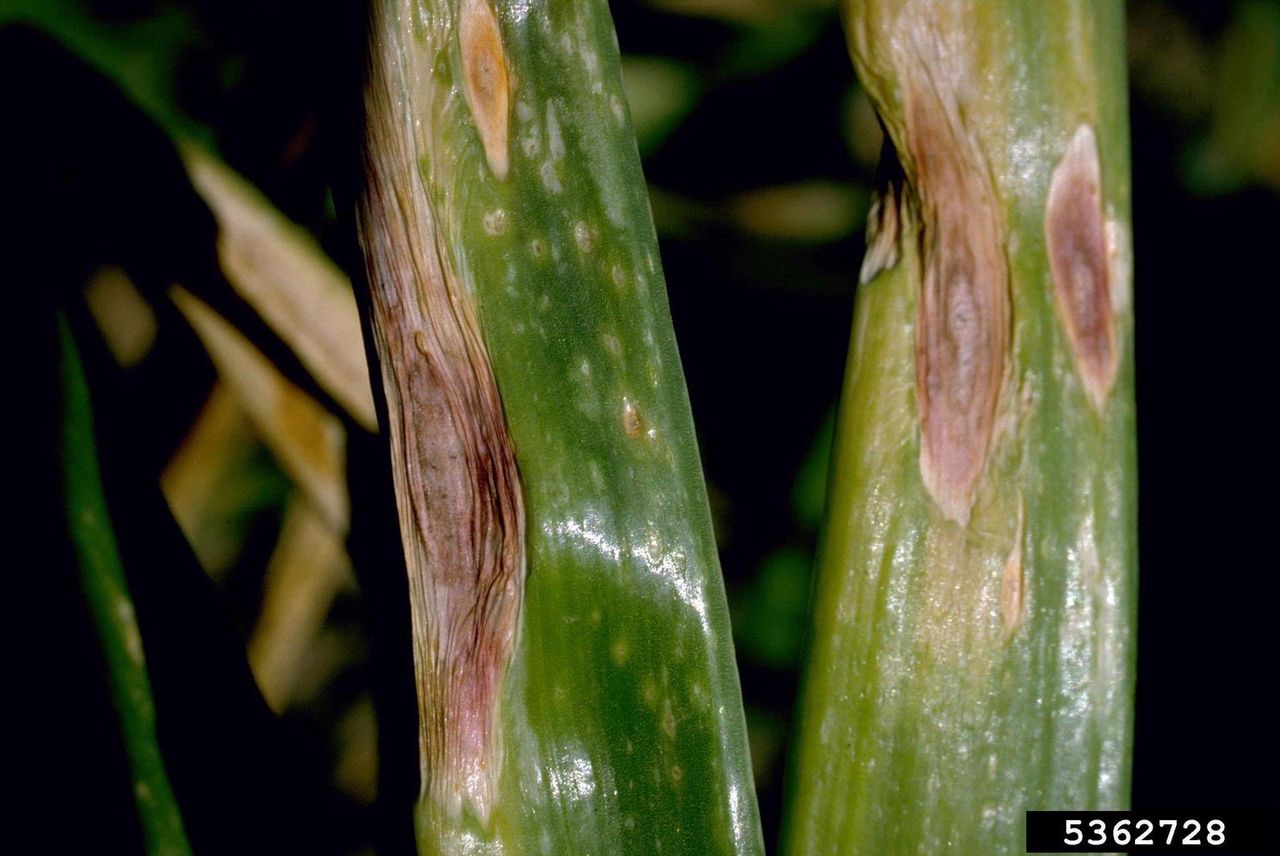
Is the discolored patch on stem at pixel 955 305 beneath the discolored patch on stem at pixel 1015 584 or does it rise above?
above

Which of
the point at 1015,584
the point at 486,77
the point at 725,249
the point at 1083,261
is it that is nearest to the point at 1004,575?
the point at 1015,584

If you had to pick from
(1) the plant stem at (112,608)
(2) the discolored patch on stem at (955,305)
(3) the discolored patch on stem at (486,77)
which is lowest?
(1) the plant stem at (112,608)

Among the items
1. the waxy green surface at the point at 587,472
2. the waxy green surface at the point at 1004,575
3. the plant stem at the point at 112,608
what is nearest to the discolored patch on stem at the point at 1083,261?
the waxy green surface at the point at 1004,575

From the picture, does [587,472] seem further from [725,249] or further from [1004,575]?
[725,249]

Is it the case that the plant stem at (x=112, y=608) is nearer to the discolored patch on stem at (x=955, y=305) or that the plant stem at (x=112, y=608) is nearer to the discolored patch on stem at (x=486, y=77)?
the discolored patch on stem at (x=486, y=77)

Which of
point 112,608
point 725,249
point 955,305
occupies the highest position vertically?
point 725,249

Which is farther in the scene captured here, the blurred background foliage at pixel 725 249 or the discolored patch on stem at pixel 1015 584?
the blurred background foliage at pixel 725 249

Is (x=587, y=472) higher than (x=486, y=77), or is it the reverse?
(x=486, y=77)

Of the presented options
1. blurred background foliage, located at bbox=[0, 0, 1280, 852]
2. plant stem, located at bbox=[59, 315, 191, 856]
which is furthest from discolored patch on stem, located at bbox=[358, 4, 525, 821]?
blurred background foliage, located at bbox=[0, 0, 1280, 852]
